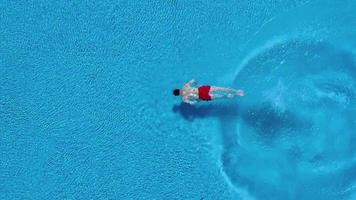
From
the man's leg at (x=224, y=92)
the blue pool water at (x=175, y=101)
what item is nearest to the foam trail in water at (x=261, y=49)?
the blue pool water at (x=175, y=101)

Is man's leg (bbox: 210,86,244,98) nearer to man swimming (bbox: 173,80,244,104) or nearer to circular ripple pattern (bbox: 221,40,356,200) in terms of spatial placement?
man swimming (bbox: 173,80,244,104)

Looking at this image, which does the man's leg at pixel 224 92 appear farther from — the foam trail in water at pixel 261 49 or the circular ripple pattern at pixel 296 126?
the foam trail in water at pixel 261 49

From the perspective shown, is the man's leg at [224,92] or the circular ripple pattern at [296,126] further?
the circular ripple pattern at [296,126]

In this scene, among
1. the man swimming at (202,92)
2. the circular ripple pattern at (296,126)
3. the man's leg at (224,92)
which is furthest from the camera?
the circular ripple pattern at (296,126)

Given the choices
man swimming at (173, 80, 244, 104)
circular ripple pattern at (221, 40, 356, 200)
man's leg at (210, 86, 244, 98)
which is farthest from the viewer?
circular ripple pattern at (221, 40, 356, 200)

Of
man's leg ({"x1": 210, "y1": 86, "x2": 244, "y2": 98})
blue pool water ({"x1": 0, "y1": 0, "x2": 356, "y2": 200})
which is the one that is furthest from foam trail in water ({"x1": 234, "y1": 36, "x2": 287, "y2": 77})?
man's leg ({"x1": 210, "y1": 86, "x2": 244, "y2": 98})
